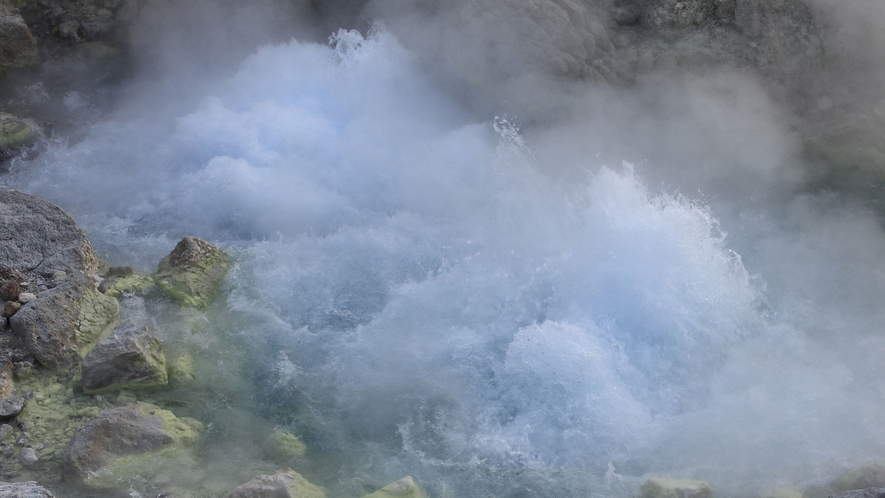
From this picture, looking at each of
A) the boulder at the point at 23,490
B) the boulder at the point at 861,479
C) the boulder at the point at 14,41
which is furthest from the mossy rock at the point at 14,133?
the boulder at the point at 861,479

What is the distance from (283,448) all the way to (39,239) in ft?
8.74

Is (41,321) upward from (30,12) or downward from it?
downward

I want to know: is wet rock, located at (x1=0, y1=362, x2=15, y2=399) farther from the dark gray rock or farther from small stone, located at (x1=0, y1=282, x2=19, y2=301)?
the dark gray rock

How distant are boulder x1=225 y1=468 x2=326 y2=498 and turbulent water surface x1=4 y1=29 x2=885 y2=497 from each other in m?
0.25

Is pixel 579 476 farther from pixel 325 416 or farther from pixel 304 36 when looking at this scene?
pixel 304 36

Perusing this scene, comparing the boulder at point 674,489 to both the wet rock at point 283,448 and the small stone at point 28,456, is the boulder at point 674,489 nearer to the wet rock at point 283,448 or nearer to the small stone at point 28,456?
the wet rock at point 283,448

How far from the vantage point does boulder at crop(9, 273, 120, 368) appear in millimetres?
5051

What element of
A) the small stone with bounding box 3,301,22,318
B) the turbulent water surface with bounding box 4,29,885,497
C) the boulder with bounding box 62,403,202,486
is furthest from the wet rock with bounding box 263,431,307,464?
the small stone with bounding box 3,301,22,318

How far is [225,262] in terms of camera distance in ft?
20.2

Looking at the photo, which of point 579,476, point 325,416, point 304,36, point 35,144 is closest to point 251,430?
point 325,416

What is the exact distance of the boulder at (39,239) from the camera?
5594 mm

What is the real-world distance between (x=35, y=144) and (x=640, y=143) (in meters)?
6.05

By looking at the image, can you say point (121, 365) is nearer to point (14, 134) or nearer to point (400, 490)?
point (400, 490)

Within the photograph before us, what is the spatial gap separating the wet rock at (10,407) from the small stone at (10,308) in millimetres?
719
